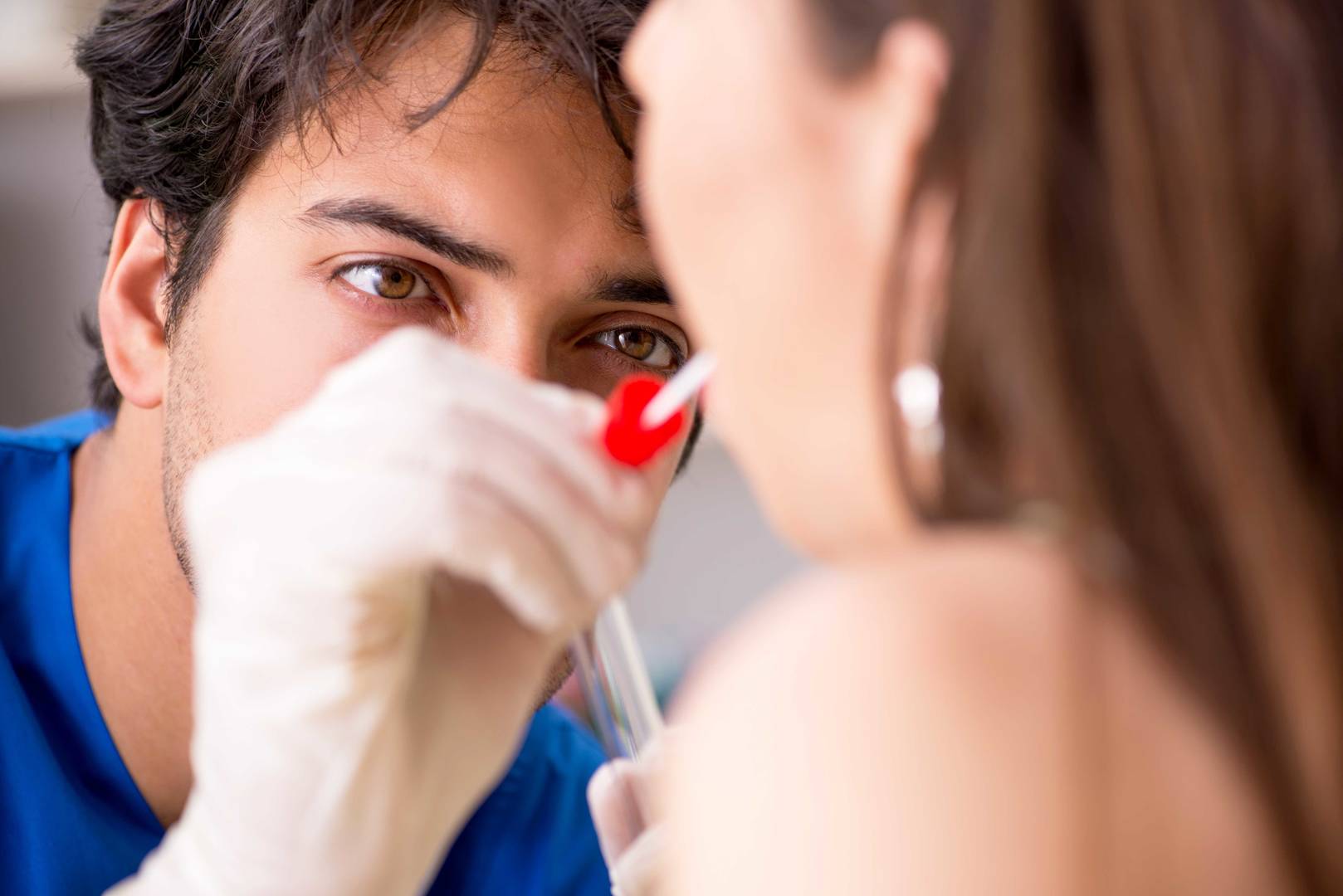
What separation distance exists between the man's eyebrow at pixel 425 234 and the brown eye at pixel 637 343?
0.16 meters

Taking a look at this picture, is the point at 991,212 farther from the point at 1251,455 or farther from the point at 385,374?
the point at 385,374

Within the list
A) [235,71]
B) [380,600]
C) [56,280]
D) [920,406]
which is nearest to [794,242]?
[920,406]

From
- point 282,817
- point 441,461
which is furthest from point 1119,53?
point 282,817

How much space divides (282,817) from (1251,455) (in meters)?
0.52

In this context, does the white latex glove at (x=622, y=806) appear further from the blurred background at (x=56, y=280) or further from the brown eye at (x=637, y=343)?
the blurred background at (x=56, y=280)

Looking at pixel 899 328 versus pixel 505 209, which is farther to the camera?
pixel 505 209

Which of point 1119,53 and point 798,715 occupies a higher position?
point 1119,53

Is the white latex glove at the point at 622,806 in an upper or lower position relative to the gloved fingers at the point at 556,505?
lower

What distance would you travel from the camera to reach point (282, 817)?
0.69m

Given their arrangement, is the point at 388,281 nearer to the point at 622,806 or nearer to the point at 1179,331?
the point at 622,806

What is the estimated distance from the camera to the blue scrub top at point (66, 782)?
1071 mm

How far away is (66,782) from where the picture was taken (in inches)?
43.3

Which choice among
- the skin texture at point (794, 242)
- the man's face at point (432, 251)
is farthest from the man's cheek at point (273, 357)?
the skin texture at point (794, 242)

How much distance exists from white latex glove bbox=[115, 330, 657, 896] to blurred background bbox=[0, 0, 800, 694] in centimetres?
134
